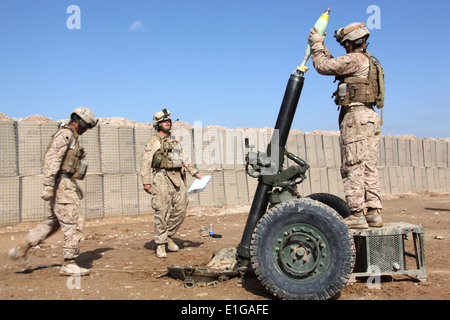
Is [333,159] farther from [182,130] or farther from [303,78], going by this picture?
[303,78]

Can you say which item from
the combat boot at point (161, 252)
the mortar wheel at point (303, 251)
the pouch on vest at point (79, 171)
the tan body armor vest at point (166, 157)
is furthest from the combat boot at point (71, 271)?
the mortar wheel at point (303, 251)

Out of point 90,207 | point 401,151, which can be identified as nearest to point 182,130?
point 90,207

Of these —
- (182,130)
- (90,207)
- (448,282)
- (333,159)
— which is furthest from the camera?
(333,159)

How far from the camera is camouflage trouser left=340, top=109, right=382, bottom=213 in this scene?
13.0 feet

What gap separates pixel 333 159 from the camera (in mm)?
14023

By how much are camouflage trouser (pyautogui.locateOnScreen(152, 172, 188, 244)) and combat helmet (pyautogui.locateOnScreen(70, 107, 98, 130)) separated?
1.55m

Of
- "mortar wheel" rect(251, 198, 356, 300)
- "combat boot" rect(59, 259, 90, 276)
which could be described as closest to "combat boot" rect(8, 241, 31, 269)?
"combat boot" rect(59, 259, 90, 276)

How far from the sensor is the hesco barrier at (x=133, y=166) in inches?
349

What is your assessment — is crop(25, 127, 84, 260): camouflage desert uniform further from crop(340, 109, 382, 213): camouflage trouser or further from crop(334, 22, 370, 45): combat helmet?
crop(334, 22, 370, 45): combat helmet

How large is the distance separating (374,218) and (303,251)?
1.02 meters

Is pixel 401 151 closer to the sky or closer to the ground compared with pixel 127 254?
closer to the sky

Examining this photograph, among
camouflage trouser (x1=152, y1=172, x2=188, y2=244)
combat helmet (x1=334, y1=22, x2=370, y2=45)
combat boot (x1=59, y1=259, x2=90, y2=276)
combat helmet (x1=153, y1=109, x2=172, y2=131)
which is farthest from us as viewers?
combat helmet (x1=153, y1=109, x2=172, y2=131)

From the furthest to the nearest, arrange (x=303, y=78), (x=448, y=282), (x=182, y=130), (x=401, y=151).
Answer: (x=401, y=151) < (x=182, y=130) < (x=448, y=282) < (x=303, y=78)
